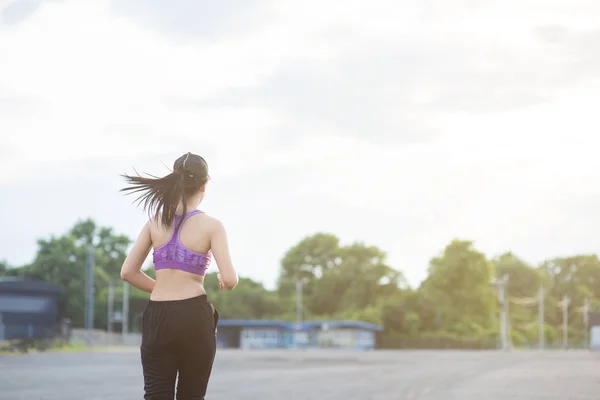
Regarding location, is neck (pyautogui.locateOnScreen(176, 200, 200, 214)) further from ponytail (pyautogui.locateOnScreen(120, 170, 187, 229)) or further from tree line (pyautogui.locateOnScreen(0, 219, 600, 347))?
tree line (pyautogui.locateOnScreen(0, 219, 600, 347))

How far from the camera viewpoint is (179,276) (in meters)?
3.60

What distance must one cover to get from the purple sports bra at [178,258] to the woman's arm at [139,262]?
8 centimetres

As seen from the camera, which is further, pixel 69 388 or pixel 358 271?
pixel 358 271

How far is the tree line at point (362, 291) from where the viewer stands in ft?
328

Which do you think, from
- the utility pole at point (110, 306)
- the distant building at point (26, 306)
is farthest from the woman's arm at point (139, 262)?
the utility pole at point (110, 306)

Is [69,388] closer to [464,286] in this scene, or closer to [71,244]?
[71,244]

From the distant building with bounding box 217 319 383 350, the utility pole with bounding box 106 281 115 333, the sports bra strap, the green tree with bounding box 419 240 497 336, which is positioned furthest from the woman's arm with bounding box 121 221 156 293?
the green tree with bounding box 419 240 497 336

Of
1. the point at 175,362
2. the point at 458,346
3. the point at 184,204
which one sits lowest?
the point at 458,346

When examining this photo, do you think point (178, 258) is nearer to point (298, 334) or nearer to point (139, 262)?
point (139, 262)

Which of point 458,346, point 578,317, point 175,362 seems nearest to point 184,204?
point 175,362

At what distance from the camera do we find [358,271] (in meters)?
115

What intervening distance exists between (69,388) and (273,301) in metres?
96.4

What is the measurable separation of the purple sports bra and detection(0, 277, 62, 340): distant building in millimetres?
80609

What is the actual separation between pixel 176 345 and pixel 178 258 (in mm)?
334
